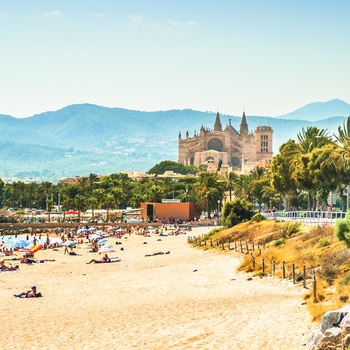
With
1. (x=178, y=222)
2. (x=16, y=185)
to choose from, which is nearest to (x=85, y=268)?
(x=178, y=222)

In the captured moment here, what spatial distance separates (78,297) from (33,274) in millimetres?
12365

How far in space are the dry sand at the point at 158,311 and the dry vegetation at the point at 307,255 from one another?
0.71 metres

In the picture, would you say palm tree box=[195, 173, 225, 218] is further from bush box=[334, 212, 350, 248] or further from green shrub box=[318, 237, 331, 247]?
bush box=[334, 212, 350, 248]

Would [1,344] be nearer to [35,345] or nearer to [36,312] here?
[35,345]

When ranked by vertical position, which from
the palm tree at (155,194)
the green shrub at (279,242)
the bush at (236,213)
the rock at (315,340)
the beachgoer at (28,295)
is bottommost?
the beachgoer at (28,295)

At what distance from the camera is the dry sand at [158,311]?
59.9ft

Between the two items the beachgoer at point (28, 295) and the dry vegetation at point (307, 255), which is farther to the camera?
Result: the beachgoer at point (28, 295)

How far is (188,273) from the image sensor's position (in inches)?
1348

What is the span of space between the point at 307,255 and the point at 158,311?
980 centimetres

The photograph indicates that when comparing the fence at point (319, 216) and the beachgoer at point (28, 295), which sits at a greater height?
the fence at point (319, 216)

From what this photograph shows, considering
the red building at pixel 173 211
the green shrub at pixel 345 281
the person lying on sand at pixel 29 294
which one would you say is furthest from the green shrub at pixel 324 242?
the red building at pixel 173 211

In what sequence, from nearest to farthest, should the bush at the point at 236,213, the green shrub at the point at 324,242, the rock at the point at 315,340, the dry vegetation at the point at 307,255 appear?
1. the rock at the point at 315,340
2. the dry vegetation at the point at 307,255
3. the green shrub at the point at 324,242
4. the bush at the point at 236,213

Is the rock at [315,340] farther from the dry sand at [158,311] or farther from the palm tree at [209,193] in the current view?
the palm tree at [209,193]

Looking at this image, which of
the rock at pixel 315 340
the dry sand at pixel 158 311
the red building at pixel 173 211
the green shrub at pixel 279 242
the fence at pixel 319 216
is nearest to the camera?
the rock at pixel 315 340
